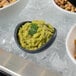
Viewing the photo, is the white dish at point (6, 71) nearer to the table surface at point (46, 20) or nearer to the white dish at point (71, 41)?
the table surface at point (46, 20)

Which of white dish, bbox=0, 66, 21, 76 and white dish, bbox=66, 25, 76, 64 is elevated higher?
white dish, bbox=0, 66, 21, 76

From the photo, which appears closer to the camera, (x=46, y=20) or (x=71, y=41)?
(x=71, y=41)

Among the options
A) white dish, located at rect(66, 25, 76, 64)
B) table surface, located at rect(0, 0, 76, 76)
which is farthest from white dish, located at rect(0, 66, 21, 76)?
white dish, located at rect(66, 25, 76, 64)

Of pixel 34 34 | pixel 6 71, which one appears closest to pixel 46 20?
pixel 34 34

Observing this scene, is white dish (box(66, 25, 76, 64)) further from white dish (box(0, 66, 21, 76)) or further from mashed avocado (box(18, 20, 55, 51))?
white dish (box(0, 66, 21, 76))

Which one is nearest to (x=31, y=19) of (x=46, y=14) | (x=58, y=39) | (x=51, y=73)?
(x=46, y=14)

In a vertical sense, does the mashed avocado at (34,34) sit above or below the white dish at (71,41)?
above

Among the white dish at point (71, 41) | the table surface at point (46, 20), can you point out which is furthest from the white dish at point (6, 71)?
the white dish at point (71, 41)

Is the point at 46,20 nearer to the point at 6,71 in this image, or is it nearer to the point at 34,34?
the point at 34,34

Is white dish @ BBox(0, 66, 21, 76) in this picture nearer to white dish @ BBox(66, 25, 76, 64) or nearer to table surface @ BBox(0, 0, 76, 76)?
table surface @ BBox(0, 0, 76, 76)
